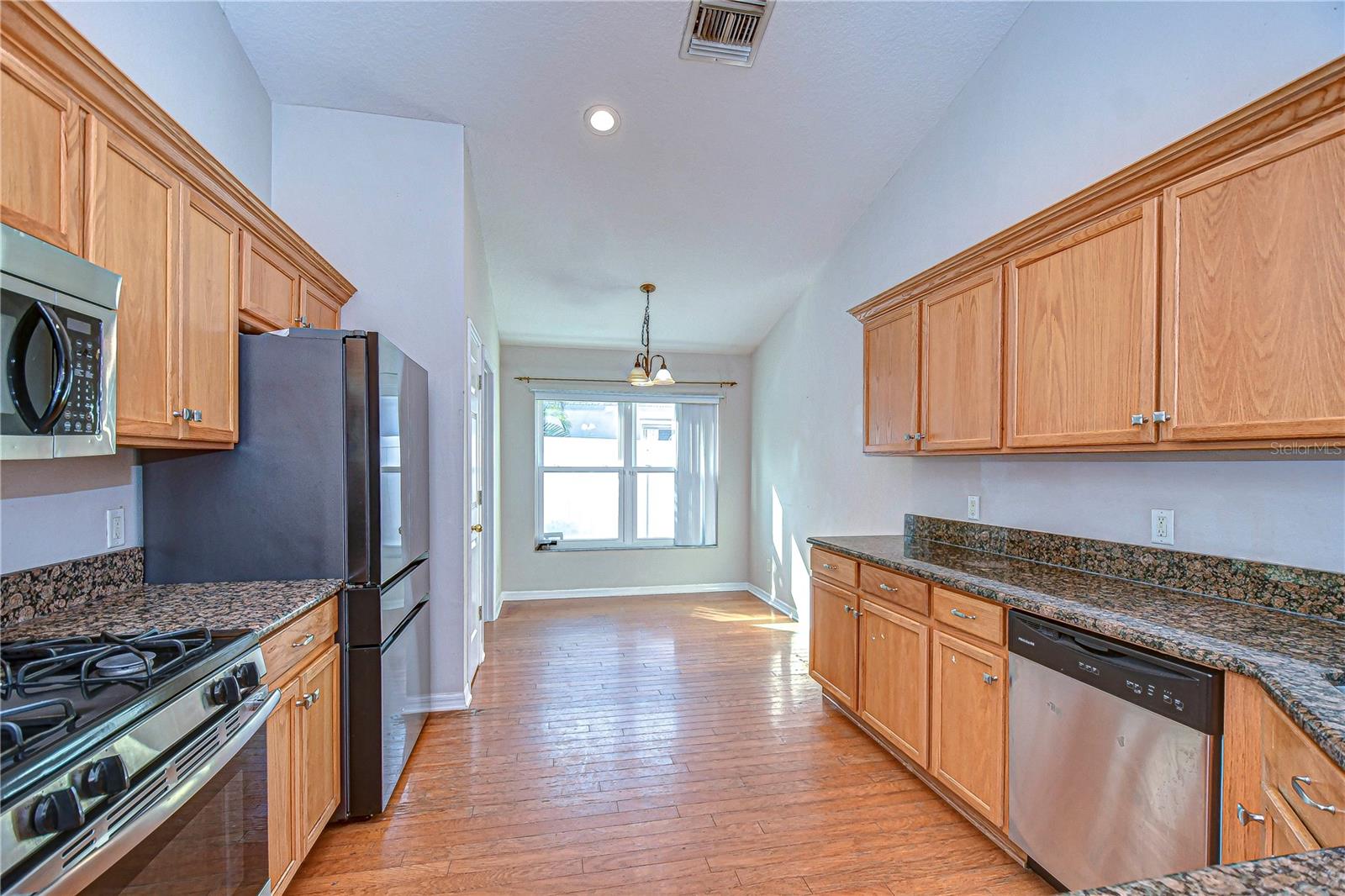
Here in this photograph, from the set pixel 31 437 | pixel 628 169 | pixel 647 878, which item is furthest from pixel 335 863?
pixel 628 169

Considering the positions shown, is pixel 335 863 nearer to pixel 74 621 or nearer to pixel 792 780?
pixel 74 621

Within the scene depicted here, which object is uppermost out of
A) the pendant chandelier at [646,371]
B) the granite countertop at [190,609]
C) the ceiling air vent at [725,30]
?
the ceiling air vent at [725,30]

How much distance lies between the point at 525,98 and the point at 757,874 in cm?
354

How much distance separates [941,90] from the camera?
10.6 feet

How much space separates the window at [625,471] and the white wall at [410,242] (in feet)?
9.11

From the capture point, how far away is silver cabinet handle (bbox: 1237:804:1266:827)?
51.9 inches

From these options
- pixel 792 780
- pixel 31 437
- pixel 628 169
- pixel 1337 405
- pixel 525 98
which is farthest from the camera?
pixel 628 169

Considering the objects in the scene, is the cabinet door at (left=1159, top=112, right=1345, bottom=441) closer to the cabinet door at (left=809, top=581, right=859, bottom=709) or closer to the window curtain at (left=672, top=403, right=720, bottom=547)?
the cabinet door at (left=809, top=581, right=859, bottom=709)

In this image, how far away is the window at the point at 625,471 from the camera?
20.3 feet

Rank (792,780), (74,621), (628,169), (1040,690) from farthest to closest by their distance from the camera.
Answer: (628,169) < (792,780) < (1040,690) < (74,621)

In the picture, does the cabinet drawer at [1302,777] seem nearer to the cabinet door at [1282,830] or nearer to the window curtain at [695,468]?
the cabinet door at [1282,830]

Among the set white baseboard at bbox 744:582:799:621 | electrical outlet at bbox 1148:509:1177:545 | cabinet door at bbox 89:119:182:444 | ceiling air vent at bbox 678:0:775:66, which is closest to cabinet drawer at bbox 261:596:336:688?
cabinet door at bbox 89:119:182:444

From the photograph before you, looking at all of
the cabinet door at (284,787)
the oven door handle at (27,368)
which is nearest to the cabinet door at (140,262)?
the oven door handle at (27,368)

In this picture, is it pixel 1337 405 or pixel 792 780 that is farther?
pixel 792 780
